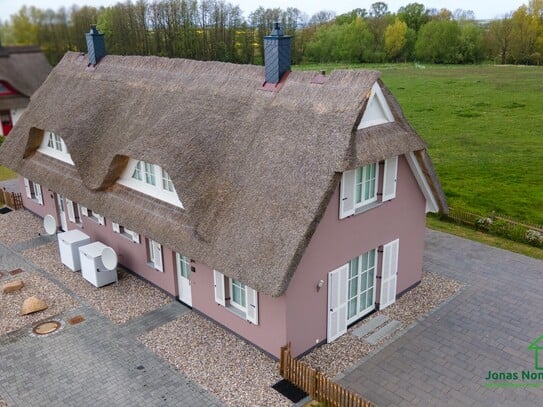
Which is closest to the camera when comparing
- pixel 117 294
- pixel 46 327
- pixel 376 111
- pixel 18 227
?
pixel 376 111

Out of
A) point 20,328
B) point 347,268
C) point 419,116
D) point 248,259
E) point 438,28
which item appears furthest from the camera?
point 438,28

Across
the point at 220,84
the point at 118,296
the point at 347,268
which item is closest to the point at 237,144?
the point at 220,84

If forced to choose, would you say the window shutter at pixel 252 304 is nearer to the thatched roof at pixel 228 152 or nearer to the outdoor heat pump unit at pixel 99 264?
the thatched roof at pixel 228 152

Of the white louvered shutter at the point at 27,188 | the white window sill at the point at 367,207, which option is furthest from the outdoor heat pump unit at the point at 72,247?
the white window sill at the point at 367,207

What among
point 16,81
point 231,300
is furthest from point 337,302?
point 16,81

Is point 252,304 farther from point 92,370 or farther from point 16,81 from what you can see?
point 16,81

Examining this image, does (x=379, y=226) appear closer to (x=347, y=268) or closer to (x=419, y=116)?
(x=347, y=268)

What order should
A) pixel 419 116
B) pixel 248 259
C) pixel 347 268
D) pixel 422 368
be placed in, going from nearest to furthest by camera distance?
pixel 248 259
pixel 422 368
pixel 347 268
pixel 419 116
